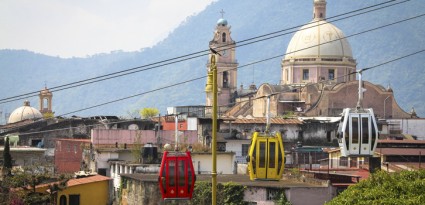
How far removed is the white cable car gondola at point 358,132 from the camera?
121 feet

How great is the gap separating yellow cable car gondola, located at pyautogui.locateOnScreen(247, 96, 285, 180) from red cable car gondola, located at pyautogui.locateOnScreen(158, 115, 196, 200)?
5834 millimetres

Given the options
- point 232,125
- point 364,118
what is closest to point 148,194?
point 364,118

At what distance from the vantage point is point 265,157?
38.2 metres

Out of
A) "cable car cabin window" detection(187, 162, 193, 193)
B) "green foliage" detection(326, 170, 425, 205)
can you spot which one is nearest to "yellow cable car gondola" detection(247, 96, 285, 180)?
"cable car cabin window" detection(187, 162, 193, 193)

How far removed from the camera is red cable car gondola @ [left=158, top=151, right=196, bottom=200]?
3256 cm

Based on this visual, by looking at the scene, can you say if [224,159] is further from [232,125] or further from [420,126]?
[420,126]

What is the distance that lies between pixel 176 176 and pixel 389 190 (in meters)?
5.50

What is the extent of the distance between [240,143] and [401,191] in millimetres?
37422

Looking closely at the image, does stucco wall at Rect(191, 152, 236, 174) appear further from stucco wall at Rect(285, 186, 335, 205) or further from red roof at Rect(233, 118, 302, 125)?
red roof at Rect(233, 118, 302, 125)

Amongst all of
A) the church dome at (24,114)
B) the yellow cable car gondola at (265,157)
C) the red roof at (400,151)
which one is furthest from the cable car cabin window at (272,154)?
the church dome at (24,114)

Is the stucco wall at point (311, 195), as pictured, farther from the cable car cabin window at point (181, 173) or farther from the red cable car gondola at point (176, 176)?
the cable car cabin window at point (181, 173)

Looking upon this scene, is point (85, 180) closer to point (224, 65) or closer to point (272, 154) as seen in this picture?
point (272, 154)

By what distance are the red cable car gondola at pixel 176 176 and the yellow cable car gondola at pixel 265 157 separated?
230 inches

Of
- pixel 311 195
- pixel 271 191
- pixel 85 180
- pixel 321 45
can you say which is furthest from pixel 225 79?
pixel 311 195
